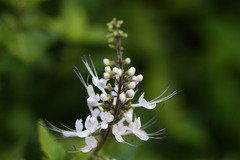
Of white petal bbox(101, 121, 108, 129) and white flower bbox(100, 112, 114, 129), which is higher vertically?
white flower bbox(100, 112, 114, 129)

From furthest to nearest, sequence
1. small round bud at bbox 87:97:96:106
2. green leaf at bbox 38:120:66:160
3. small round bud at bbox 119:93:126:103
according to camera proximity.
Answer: green leaf at bbox 38:120:66:160, small round bud at bbox 87:97:96:106, small round bud at bbox 119:93:126:103

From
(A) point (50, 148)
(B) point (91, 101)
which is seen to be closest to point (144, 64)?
(A) point (50, 148)

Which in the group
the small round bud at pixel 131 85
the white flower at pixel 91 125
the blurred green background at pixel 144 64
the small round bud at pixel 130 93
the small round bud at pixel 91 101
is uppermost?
the blurred green background at pixel 144 64

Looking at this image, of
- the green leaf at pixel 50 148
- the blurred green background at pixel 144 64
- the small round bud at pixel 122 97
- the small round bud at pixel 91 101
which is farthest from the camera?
the blurred green background at pixel 144 64

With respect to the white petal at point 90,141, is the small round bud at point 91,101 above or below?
above

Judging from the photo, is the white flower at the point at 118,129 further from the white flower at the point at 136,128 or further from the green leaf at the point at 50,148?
the green leaf at the point at 50,148

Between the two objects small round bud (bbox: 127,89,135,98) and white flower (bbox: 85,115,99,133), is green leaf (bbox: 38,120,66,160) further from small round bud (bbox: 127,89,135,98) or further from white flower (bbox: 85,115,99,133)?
small round bud (bbox: 127,89,135,98)

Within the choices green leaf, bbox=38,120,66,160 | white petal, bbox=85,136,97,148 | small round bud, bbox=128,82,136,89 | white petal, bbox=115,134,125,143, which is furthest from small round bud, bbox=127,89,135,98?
green leaf, bbox=38,120,66,160

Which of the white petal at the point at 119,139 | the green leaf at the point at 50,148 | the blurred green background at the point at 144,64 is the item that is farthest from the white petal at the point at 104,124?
the blurred green background at the point at 144,64
